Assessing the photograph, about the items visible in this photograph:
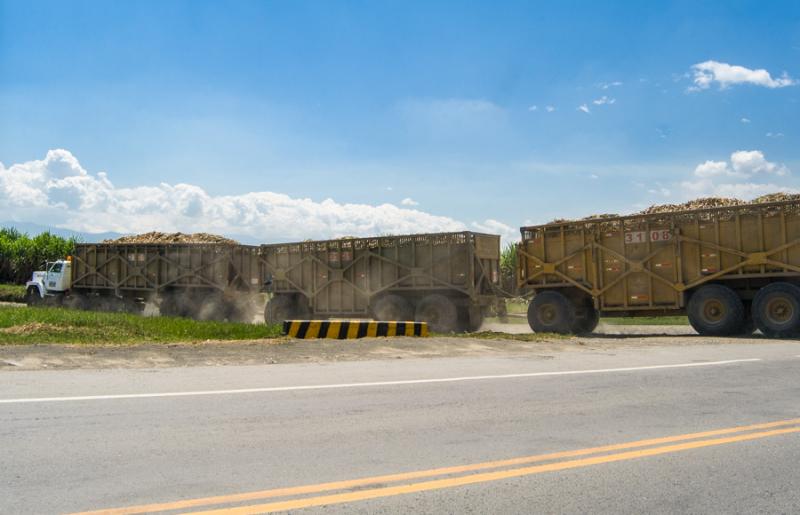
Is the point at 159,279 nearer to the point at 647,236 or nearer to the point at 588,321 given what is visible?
the point at 588,321

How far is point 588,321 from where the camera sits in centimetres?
2103

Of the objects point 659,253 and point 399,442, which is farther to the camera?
point 659,253

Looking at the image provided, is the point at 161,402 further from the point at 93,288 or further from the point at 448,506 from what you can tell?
the point at 93,288

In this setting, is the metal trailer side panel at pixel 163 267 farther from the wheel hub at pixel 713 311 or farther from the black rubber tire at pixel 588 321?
the wheel hub at pixel 713 311

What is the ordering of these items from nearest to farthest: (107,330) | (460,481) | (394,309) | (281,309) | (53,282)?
1. (460,481)
2. (107,330)
3. (394,309)
4. (281,309)
5. (53,282)

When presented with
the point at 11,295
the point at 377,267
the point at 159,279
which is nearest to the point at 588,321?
the point at 377,267

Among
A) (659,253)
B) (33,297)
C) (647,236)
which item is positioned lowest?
(33,297)

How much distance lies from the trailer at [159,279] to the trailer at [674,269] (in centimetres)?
1064

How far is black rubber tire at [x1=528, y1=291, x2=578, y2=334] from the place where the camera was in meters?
20.0

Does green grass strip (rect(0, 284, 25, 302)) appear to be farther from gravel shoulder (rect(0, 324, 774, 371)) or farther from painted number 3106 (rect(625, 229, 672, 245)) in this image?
painted number 3106 (rect(625, 229, 672, 245))

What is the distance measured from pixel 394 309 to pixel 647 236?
24.8 feet

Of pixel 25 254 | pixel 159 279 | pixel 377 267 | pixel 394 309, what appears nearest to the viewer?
pixel 394 309

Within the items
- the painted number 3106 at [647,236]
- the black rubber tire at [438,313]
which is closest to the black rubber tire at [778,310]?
the painted number 3106 at [647,236]

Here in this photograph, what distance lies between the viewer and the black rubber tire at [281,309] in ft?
80.2
